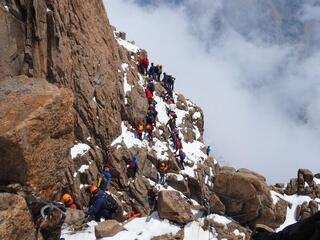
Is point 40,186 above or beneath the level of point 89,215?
above

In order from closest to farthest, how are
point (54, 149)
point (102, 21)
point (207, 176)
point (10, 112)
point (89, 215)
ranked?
point (10, 112), point (54, 149), point (89, 215), point (102, 21), point (207, 176)

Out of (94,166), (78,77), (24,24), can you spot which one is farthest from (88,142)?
(24,24)

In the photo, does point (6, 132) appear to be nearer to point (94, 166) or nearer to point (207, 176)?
point (94, 166)

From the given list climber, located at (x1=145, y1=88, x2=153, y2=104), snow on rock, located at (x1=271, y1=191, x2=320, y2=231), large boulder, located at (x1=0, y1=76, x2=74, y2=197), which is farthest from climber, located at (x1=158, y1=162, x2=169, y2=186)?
large boulder, located at (x1=0, y1=76, x2=74, y2=197)

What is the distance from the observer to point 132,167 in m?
38.0

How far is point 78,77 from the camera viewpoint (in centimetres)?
3616

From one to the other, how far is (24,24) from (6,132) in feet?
46.6

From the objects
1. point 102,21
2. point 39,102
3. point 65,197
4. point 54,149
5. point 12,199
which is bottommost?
point 65,197

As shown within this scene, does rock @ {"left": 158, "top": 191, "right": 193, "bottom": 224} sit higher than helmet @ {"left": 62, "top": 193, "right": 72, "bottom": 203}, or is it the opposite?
rock @ {"left": 158, "top": 191, "right": 193, "bottom": 224}

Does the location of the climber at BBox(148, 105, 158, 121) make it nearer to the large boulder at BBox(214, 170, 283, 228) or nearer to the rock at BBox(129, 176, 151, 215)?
the rock at BBox(129, 176, 151, 215)

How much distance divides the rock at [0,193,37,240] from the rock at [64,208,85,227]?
6.98 m

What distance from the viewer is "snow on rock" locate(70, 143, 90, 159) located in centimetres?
3391

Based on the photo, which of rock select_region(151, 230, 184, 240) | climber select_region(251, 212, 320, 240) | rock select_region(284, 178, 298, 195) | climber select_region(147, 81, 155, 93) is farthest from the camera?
climber select_region(147, 81, 155, 93)

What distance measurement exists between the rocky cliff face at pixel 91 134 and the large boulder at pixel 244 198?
2.4 inches
